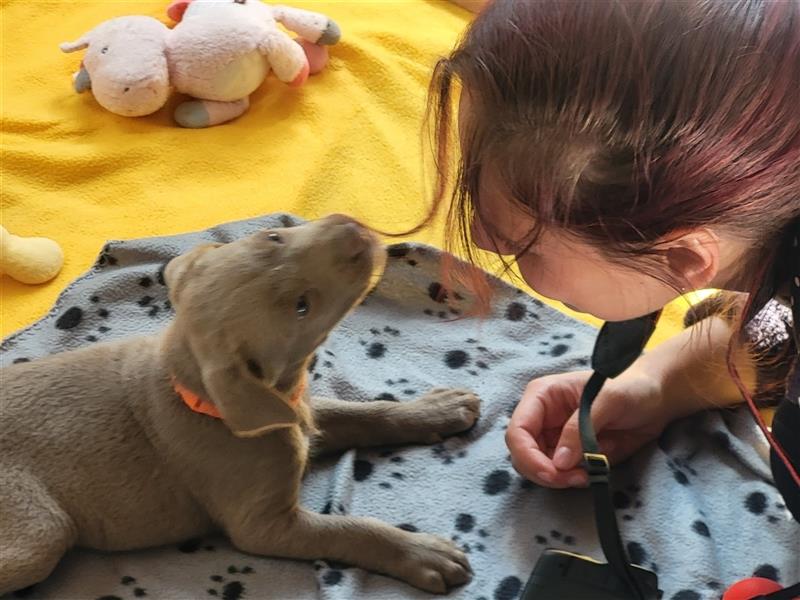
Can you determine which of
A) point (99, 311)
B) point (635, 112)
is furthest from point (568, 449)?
point (99, 311)

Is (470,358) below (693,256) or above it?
below

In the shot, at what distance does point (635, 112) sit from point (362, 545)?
0.86 m

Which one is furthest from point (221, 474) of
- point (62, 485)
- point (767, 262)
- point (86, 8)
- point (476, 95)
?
point (86, 8)

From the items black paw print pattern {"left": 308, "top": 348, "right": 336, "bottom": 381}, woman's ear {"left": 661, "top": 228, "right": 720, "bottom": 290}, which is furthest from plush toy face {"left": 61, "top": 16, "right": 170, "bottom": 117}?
woman's ear {"left": 661, "top": 228, "right": 720, "bottom": 290}

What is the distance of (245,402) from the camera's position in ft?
4.53

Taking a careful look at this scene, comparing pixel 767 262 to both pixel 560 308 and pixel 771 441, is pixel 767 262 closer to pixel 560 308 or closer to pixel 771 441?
pixel 771 441

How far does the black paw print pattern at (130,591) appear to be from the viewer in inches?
60.7

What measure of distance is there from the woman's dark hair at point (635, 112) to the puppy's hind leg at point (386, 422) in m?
0.68

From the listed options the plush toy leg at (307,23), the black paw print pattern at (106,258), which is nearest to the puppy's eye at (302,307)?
the black paw print pattern at (106,258)

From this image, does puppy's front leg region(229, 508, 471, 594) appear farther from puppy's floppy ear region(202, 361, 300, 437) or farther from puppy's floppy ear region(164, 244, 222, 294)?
puppy's floppy ear region(164, 244, 222, 294)

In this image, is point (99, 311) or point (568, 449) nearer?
point (568, 449)

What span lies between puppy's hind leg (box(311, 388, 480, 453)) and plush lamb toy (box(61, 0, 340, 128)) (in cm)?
100

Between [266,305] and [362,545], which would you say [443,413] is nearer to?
[362,545]

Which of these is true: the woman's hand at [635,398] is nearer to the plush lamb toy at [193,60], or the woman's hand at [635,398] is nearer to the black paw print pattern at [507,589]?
the black paw print pattern at [507,589]
